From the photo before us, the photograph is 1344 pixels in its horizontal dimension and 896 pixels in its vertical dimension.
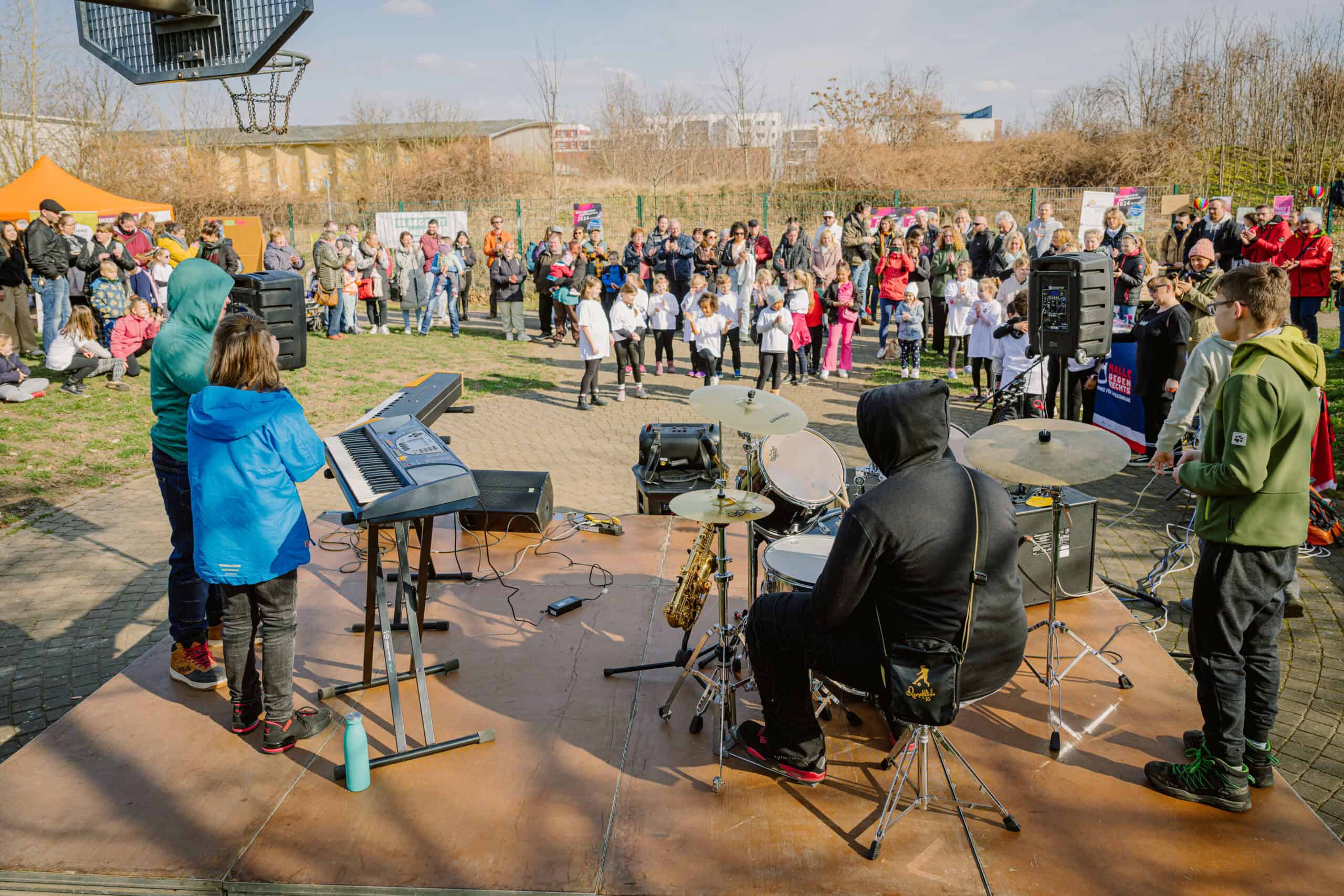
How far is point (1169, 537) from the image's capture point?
22.9 ft

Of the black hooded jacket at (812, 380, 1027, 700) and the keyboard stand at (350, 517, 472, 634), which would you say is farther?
the keyboard stand at (350, 517, 472, 634)

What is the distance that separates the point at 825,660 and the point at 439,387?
4.56 metres

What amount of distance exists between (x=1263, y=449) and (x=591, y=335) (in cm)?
884

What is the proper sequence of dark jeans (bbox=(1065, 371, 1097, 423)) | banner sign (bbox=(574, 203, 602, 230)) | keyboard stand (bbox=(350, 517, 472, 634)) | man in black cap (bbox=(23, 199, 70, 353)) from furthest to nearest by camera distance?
banner sign (bbox=(574, 203, 602, 230)) < man in black cap (bbox=(23, 199, 70, 353)) < dark jeans (bbox=(1065, 371, 1097, 423)) < keyboard stand (bbox=(350, 517, 472, 634))

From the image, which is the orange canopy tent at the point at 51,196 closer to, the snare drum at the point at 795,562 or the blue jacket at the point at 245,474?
the blue jacket at the point at 245,474

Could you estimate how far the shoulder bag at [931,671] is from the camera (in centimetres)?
310

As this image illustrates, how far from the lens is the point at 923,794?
11.5 ft

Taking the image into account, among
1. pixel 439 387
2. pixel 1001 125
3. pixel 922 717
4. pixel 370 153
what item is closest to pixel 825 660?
pixel 922 717

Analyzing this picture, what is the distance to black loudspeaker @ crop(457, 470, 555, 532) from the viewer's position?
6668 millimetres

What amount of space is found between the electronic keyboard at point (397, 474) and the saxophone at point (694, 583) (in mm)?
1007

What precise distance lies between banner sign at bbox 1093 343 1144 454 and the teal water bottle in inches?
306

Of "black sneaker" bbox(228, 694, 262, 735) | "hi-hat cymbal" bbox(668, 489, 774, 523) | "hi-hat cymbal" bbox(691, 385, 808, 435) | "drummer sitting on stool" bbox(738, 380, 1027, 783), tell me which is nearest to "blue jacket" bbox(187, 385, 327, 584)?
"black sneaker" bbox(228, 694, 262, 735)

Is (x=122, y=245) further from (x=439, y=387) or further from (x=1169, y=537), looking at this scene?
(x=1169, y=537)

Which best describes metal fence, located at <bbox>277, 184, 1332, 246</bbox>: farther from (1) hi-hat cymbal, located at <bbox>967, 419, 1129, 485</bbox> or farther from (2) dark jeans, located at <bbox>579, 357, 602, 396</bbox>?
(1) hi-hat cymbal, located at <bbox>967, 419, 1129, 485</bbox>
